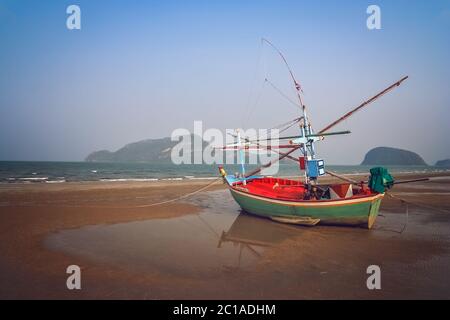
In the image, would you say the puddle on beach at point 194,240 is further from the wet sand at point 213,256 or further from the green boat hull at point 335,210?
the green boat hull at point 335,210

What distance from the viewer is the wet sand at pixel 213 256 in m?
6.46

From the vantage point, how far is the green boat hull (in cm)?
1152

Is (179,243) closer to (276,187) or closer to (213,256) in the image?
(213,256)

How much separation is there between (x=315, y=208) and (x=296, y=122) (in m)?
6.41

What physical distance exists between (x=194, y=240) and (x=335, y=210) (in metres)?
6.64

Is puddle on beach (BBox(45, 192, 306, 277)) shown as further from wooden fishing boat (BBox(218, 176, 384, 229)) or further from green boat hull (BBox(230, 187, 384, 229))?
green boat hull (BBox(230, 187, 384, 229))

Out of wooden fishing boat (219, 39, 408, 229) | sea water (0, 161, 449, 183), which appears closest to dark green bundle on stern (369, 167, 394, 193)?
wooden fishing boat (219, 39, 408, 229)

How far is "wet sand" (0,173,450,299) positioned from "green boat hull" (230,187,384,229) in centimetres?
54

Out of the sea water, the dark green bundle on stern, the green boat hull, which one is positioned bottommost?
the sea water

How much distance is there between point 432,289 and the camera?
6.59 meters

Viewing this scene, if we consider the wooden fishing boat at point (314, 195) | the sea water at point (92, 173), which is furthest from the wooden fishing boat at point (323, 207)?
the sea water at point (92, 173)

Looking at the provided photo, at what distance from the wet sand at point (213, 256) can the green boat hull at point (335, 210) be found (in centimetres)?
54

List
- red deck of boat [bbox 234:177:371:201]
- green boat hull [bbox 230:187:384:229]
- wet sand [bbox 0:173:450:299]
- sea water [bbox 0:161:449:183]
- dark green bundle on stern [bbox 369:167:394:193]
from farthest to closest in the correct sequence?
A: sea water [bbox 0:161:449:183], red deck of boat [bbox 234:177:371:201], green boat hull [bbox 230:187:384:229], dark green bundle on stern [bbox 369:167:394:193], wet sand [bbox 0:173:450:299]
